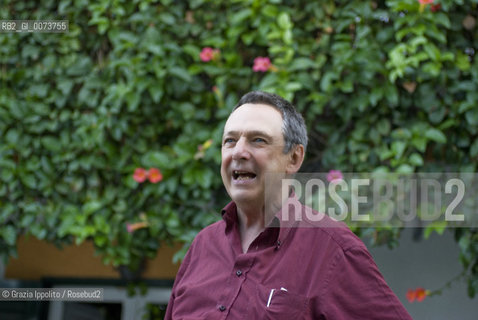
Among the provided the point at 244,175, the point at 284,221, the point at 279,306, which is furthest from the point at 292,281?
the point at 244,175

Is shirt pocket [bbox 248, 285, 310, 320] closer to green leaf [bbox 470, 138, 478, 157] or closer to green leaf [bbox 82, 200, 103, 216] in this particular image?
green leaf [bbox 470, 138, 478, 157]

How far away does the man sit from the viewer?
4.51 ft

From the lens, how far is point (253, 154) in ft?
5.23

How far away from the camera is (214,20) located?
3.22 metres

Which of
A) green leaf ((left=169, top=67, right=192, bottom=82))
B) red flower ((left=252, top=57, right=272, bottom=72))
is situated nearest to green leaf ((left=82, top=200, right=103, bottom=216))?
green leaf ((left=169, top=67, right=192, bottom=82))

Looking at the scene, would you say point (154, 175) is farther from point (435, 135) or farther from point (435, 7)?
point (435, 7)

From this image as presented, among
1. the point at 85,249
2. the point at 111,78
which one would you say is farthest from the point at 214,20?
the point at 85,249

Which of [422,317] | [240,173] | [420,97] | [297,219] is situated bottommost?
[422,317]

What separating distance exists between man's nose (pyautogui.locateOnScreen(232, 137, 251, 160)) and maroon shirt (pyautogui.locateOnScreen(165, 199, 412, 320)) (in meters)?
0.21

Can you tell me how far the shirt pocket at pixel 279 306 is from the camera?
1367 millimetres

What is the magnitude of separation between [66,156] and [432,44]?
6.51 feet

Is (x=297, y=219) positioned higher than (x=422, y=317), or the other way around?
(x=297, y=219)

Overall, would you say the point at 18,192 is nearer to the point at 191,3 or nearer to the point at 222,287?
the point at 191,3

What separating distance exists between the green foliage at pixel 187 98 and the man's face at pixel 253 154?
1.29m
